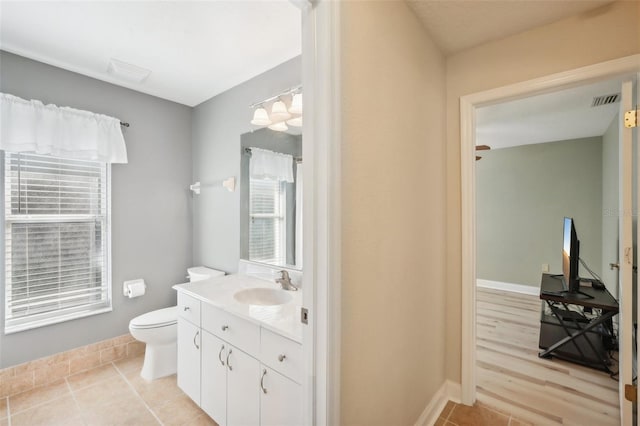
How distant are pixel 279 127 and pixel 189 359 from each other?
1778 mm

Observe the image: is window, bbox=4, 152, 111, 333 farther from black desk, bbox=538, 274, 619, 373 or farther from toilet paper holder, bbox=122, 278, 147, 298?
black desk, bbox=538, 274, 619, 373

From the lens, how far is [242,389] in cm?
154

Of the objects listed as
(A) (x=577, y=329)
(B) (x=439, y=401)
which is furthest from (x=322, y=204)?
(A) (x=577, y=329)

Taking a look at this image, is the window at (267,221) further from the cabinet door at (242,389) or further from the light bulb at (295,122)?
the cabinet door at (242,389)

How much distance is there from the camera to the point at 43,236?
2244 millimetres

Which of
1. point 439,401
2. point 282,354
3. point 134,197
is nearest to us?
point 282,354

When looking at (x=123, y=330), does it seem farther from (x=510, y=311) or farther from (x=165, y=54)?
(x=510, y=311)

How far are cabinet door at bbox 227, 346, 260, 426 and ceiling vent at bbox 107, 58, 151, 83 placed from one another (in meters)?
Result: 2.26

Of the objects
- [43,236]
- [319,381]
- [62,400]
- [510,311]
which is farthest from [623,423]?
[43,236]

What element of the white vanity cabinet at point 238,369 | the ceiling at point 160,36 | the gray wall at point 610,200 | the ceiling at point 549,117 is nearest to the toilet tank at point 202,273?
the white vanity cabinet at point 238,369

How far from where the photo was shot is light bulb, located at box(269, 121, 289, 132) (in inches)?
87.8

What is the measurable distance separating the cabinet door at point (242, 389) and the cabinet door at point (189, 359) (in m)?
0.37

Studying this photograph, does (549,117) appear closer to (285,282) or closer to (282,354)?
(285,282)

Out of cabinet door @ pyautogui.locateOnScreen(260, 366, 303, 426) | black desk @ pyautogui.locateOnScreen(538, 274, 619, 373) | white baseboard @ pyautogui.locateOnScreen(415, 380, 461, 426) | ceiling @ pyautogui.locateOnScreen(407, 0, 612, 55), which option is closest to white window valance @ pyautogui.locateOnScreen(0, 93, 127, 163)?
cabinet door @ pyautogui.locateOnScreen(260, 366, 303, 426)
